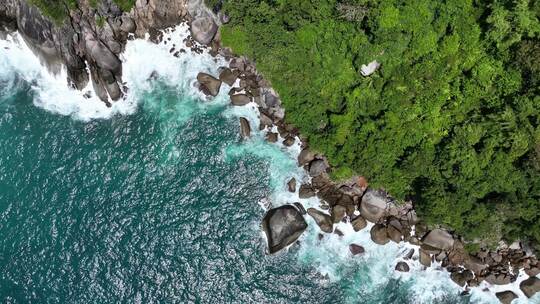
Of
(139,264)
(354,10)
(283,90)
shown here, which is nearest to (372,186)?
(283,90)

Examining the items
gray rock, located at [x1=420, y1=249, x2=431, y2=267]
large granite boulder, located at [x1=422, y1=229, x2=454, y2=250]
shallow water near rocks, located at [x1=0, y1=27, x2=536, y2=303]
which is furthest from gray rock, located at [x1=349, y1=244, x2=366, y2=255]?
large granite boulder, located at [x1=422, y1=229, x2=454, y2=250]

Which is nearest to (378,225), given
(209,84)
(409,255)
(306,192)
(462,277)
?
(409,255)

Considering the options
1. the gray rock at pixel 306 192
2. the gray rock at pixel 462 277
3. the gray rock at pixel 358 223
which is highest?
the gray rock at pixel 306 192

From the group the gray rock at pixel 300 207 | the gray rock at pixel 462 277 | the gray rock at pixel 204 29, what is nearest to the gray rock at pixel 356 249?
the gray rock at pixel 300 207

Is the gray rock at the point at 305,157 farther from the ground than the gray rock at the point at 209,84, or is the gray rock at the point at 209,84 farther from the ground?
the gray rock at the point at 209,84

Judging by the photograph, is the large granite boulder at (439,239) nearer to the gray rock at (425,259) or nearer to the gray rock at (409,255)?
the gray rock at (425,259)

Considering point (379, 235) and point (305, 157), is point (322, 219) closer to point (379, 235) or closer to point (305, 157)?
point (379, 235)
